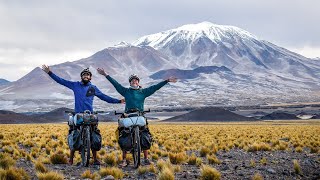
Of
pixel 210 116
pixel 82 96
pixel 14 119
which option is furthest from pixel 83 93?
pixel 210 116

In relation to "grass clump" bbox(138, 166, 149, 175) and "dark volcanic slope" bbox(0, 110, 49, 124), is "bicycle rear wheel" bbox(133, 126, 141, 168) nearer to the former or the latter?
"grass clump" bbox(138, 166, 149, 175)

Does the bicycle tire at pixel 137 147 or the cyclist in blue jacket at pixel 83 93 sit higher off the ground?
the cyclist in blue jacket at pixel 83 93

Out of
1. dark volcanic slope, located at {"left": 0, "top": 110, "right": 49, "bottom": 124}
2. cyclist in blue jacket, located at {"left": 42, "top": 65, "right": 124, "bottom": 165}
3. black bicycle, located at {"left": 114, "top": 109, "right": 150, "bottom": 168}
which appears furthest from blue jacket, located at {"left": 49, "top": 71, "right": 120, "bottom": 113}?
dark volcanic slope, located at {"left": 0, "top": 110, "right": 49, "bottom": 124}

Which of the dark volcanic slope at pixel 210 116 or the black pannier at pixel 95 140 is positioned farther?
the dark volcanic slope at pixel 210 116

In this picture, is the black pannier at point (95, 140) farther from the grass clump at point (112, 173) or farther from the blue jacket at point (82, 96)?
the grass clump at point (112, 173)

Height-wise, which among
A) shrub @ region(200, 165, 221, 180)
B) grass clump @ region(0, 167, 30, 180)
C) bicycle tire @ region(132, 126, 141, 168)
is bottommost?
shrub @ region(200, 165, 221, 180)

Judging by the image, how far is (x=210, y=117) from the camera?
98938 mm

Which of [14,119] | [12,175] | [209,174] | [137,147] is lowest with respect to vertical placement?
[209,174]

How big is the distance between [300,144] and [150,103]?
538ft

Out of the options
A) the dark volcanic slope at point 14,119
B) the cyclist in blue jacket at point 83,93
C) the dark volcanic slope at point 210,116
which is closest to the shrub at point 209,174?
the cyclist in blue jacket at point 83,93

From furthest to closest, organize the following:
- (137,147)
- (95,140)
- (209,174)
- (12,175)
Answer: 1. (95,140)
2. (137,147)
3. (209,174)
4. (12,175)

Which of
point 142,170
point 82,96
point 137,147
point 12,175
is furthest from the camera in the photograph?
point 82,96

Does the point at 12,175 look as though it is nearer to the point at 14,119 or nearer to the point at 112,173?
the point at 112,173

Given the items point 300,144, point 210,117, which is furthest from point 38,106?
point 300,144
